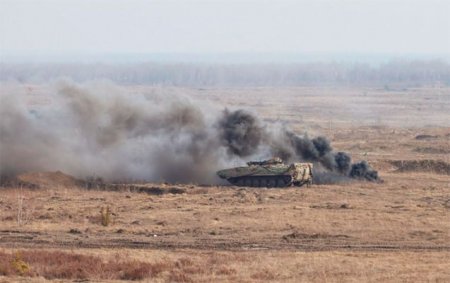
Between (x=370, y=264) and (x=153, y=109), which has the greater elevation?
(x=153, y=109)

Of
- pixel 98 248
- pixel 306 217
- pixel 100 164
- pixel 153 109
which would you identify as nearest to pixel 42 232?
pixel 98 248

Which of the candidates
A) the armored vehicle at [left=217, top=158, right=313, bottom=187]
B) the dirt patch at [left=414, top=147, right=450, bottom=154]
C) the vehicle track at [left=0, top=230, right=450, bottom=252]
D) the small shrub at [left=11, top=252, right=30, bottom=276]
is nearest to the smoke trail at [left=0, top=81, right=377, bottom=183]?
the armored vehicle at [left=217, top=158, right=313, bottom=187]

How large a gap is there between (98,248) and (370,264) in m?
8.78

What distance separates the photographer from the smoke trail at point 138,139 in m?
53.6

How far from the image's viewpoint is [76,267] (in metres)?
25.8

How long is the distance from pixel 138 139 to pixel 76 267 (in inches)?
1205

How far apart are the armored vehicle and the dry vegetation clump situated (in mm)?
24688

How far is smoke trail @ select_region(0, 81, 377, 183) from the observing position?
176 feet

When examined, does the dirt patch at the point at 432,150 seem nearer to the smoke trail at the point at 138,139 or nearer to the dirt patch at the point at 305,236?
the smoke trail at the point at 138,139

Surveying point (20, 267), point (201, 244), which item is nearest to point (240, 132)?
point (201, 244)

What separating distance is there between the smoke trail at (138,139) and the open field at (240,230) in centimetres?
320

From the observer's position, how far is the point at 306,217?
38.4m

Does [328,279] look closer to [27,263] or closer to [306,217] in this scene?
[27,263]

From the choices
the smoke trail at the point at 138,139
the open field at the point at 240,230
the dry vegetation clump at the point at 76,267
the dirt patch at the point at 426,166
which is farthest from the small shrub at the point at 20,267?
the dirt patch at the point at 426,166
